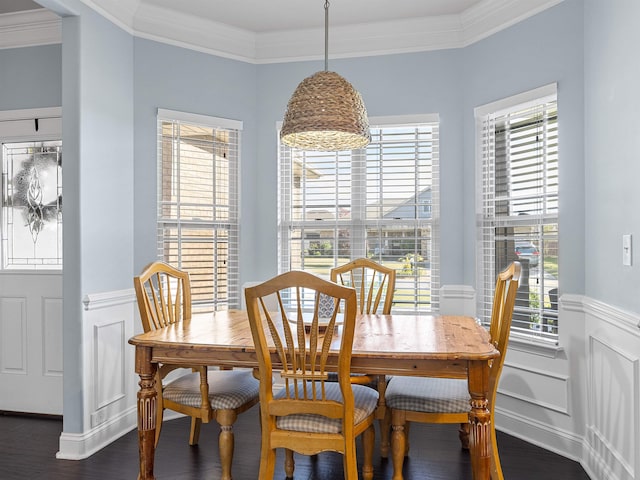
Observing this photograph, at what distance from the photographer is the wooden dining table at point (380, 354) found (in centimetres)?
204

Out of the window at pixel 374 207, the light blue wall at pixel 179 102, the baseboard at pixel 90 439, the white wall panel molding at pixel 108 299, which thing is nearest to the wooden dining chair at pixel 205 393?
the white wall panel molding at pixel 108 299

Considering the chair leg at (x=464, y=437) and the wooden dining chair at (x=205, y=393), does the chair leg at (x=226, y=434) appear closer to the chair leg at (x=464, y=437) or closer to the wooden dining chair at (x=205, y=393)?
the wooden dining chair at (x=205, y=393)

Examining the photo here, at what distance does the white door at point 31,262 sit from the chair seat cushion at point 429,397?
244 centimetres

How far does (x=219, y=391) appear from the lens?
8.18 ft

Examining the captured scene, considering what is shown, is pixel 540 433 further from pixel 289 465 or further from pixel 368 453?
pixel 289 465

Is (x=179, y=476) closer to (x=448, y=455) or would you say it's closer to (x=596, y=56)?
(x=448, y=455)

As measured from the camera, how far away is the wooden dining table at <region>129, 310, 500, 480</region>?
6.71ft

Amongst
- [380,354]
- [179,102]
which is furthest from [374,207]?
[380,354]

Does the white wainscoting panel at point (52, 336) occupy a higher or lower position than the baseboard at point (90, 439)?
higher

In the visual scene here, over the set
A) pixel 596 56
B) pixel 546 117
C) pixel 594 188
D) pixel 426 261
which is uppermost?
pixel 596 56

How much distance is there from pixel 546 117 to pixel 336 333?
1.95 m

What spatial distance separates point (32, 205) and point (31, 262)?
1.33 feet

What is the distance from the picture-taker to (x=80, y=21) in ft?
9.77

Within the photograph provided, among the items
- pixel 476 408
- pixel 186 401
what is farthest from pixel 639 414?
pixel 186 401
